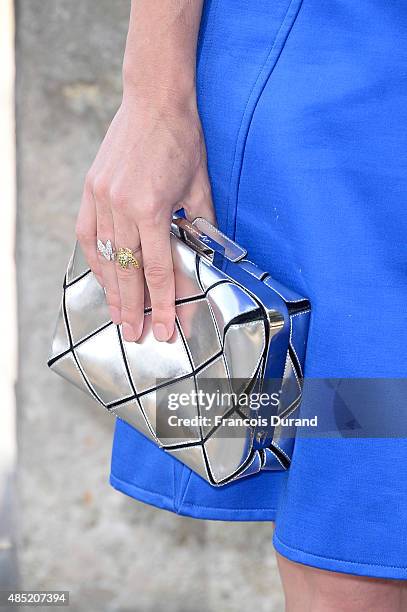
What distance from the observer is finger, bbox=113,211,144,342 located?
79 cm

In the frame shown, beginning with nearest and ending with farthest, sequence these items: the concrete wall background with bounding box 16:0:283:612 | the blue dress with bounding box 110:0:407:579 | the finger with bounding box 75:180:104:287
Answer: the blue dress with bounding box 110:0:407:579, the finger with bounding box 75:180:104:287, the concrete wall background with bounding box 16:0:283:612

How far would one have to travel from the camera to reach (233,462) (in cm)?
79

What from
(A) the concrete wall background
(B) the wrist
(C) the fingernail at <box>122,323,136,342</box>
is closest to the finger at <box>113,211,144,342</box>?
(C) the fingernail at <box>122,323,136,342</box>

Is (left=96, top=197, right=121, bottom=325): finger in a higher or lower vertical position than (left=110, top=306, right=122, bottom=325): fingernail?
higher

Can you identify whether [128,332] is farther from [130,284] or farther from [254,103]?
[254,103]

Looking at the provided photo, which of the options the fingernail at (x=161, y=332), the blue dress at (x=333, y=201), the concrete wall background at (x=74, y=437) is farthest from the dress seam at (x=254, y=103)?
the concrete wall background at (x=74, y=437)

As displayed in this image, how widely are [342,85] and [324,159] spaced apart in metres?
0.06

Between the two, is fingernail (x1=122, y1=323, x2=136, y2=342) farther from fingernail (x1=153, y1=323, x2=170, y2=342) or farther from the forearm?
the forearm

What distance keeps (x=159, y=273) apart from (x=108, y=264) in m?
0.06

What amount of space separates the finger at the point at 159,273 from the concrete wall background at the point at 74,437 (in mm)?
758

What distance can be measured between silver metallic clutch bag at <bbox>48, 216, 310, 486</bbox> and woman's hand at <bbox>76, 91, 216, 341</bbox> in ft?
0.06

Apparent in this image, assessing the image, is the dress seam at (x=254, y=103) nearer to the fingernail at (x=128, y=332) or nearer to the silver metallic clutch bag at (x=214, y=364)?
the silver metallic clutch bag at (x=214, y=364)

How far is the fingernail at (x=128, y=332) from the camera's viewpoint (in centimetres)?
86

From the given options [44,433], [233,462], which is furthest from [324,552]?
[44,433]
